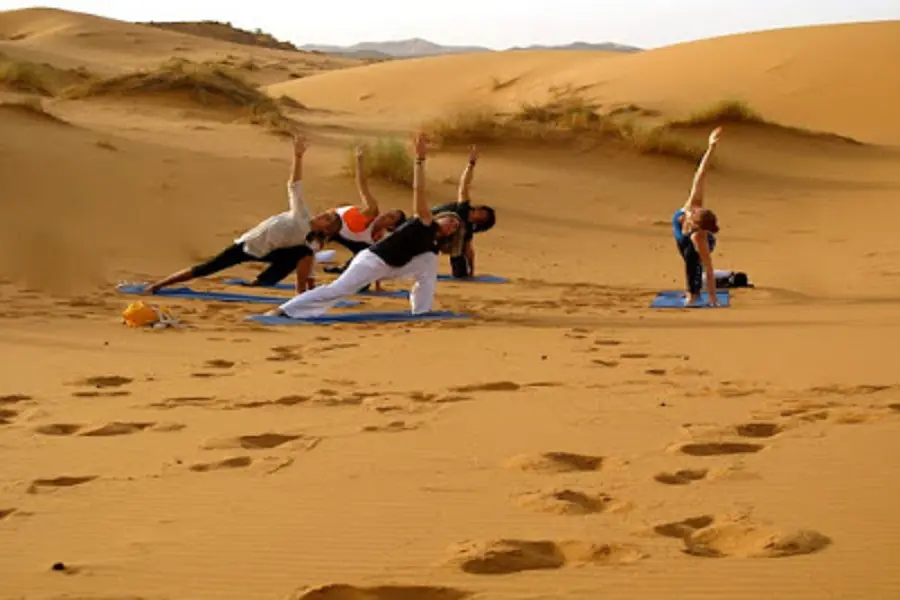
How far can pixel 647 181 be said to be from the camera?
66.8ft

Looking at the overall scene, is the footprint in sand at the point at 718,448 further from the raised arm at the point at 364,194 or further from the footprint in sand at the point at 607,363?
the raised arm at the point at 364,194

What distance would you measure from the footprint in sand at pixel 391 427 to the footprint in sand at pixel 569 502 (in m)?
1.21

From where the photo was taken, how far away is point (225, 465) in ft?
15.3

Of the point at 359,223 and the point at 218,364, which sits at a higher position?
the point at 359,223

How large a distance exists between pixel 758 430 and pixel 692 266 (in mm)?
5194

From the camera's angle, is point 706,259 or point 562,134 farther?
point 562,134

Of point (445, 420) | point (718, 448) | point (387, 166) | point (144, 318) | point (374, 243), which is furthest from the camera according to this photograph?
point (387, 166)

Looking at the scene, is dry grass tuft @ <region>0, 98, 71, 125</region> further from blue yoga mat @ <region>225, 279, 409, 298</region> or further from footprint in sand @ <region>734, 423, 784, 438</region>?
footprint in sand @ <region>734, 423, 784, 438</region>

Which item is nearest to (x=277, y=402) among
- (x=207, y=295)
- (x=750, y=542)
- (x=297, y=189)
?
(x=750, y=542)

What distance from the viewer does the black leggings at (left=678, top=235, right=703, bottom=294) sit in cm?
1022

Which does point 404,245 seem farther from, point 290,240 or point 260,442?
point 260,442

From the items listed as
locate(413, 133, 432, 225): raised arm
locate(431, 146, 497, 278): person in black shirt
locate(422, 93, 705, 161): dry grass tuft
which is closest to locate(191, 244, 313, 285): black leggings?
locate(431, 146, 497, 278): person in black shirt

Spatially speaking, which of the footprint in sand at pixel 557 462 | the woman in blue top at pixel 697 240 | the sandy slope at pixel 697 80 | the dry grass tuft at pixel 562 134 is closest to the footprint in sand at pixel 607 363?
the footprint in sand at pixel 557 462

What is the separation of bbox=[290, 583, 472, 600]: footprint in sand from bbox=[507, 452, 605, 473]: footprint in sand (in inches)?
52.1
